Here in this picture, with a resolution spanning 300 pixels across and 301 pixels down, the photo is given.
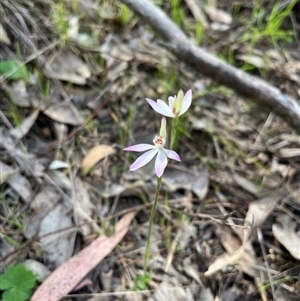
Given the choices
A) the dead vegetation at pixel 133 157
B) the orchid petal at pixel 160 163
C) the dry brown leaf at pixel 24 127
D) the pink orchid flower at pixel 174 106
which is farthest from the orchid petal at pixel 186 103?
the dry brown leaf at pixel 24 127

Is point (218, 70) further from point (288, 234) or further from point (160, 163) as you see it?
point (160, 163)

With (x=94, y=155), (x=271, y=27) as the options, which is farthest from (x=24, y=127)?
(x=271, y=27)

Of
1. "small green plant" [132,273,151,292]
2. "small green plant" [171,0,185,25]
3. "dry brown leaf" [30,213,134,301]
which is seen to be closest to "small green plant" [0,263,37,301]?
"dry brown leaf" [30,213,134,301]

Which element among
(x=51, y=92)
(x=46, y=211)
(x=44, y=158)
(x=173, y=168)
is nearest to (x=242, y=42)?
(x=173, y=168)

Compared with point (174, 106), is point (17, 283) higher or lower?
lower

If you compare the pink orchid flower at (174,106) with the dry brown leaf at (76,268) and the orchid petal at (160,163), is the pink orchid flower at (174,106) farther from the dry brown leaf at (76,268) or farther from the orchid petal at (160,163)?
the dry brown leaf at (76,268)

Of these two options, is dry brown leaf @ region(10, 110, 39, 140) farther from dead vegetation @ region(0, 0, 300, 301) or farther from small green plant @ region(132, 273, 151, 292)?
small green plant @ region(132, 273, 151, 292)

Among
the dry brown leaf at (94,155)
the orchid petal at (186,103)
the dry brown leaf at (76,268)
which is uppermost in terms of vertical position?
the orchid petal at (186,103)
